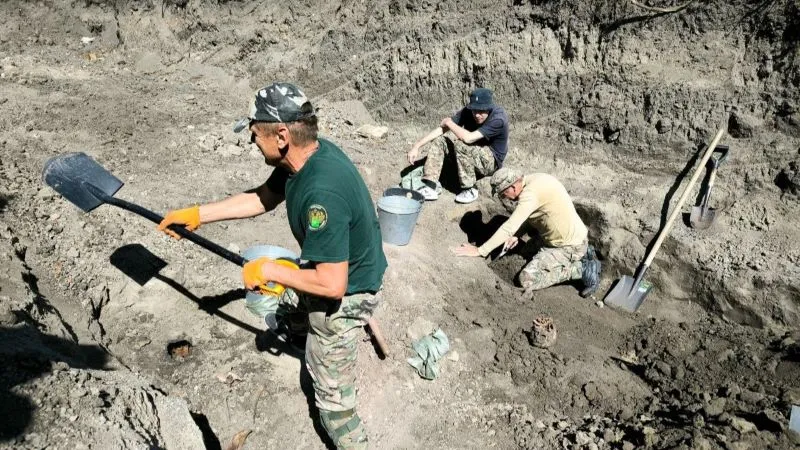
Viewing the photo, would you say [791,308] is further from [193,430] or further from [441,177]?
[193,430]

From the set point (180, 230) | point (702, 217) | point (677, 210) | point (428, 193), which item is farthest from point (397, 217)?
point (702, 217)

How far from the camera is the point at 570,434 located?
156 inches

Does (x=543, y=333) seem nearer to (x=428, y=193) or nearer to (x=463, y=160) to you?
(x=428, y=193)

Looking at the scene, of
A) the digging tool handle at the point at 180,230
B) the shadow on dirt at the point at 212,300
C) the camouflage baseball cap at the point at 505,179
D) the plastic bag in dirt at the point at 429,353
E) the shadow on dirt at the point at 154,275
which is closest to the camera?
the digging tool handle at the point at 180,230

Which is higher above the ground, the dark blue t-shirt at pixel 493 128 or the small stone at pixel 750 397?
the dark blue t-shirt at pixel 493 128

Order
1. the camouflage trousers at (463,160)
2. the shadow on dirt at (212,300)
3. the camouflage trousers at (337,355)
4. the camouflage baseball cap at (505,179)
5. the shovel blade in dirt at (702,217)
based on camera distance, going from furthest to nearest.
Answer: the camouflage trousers at (463,160) → the shovel blade in dirt at (702,217) → the camouflage baseball cap at (505,179) → the shadow on dirt at (212,300) → the camouflage trousers at (337,355)

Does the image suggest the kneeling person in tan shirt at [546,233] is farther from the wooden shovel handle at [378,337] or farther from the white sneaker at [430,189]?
the wooden shovel handle at [378,337]

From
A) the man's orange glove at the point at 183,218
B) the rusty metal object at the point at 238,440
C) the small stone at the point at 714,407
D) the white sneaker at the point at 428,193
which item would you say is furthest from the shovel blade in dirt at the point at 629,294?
the man's orange glove at the point at 183,218

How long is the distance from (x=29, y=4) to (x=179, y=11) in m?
→ 2.69

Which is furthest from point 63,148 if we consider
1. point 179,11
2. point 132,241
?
point 179,11

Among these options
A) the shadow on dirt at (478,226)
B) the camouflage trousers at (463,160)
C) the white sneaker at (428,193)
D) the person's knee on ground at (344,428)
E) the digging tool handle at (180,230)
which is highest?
the digging tool handle at (180,230)

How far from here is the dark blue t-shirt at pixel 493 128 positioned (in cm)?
673

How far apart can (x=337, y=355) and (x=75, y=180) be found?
2289 millimetres

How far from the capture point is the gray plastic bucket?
5.53 m
